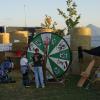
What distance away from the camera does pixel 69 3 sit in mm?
46625

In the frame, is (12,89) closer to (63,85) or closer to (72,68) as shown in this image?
(63,85)

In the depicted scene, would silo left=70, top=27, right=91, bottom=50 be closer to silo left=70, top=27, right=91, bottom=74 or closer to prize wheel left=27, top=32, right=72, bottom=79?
silo left=70, top=27, right=91, bottom=74

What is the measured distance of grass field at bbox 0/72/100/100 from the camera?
1591cm

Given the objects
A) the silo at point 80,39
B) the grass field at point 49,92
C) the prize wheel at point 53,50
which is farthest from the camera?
the silo at point 80,39

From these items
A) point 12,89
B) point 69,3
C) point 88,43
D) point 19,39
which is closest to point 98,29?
point 69,3

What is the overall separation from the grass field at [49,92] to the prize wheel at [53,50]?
0.96m

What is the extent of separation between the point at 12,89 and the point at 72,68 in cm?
588

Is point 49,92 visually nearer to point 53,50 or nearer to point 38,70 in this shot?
point 38,70

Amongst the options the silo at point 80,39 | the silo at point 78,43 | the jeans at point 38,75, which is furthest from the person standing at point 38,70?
the silo at point 80,39

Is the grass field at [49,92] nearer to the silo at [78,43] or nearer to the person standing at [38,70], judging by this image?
the person standing at [38,70]

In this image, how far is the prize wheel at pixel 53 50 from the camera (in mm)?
20609

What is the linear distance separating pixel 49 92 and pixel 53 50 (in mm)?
3937

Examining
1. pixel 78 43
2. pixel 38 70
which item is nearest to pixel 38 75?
pixel 38 70

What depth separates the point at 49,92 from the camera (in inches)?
681
